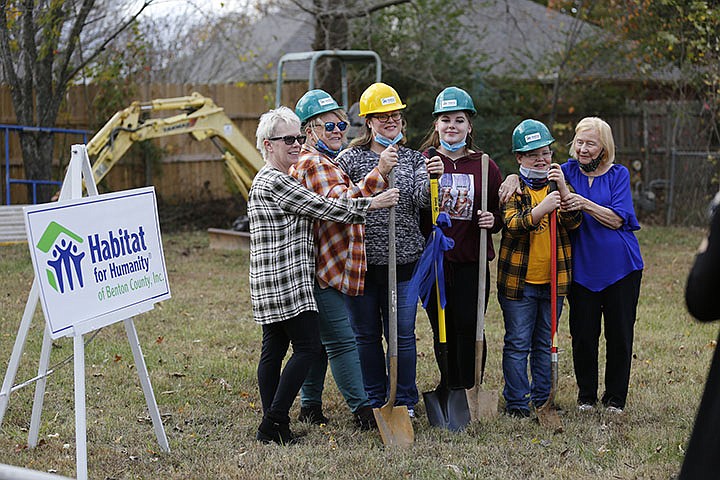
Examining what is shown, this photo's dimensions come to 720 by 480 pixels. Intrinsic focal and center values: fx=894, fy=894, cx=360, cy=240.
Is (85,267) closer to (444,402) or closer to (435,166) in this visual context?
(435,166)

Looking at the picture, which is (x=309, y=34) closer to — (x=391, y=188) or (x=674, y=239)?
(x=674, y=239)

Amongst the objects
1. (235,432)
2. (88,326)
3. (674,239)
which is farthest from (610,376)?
(674,239)

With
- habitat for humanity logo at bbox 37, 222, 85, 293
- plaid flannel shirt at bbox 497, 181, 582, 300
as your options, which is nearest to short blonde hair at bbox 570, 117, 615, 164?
plaid flannel shirt at bbox 497, 181, 582, 300

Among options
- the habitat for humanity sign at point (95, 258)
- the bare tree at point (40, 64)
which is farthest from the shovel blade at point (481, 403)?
the bare tree at point (40, 64)

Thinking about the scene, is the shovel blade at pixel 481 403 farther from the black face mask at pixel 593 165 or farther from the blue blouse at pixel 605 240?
the black face mask at pixel 593 165

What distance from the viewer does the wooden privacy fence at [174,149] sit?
15883 millimetres

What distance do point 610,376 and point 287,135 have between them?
2.46 m

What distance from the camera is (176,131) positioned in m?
13.5

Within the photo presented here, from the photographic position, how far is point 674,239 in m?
14.0

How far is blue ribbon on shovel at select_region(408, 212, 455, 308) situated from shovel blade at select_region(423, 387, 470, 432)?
0.54 m

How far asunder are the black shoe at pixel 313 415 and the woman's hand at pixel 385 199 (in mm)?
1381

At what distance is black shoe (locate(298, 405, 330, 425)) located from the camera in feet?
17.5

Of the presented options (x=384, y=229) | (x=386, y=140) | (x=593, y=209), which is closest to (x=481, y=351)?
(x=384, y=229)

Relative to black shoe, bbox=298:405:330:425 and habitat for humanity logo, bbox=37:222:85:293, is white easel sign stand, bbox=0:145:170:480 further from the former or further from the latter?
black shoe, bbox=298:405:330:425
